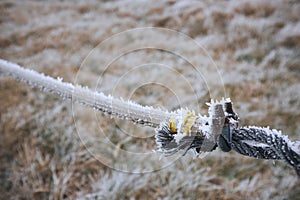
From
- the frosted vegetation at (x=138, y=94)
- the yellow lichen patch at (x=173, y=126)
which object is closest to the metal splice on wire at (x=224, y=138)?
the yellow lichen patch at (x=173, y=126)

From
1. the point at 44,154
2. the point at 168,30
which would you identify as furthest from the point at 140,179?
the point at 168,30

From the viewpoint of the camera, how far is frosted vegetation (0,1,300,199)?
866 millimetres

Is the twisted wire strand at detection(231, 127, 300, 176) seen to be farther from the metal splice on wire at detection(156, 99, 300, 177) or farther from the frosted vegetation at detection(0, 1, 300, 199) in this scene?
the frosted vegetation at detection(0, 1, 300, 199)

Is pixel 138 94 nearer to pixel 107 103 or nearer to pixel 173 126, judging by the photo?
pixel 107 103

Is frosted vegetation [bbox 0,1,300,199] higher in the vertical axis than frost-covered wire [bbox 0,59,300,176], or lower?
higher

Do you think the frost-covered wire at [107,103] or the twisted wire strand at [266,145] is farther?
the frost-covered wire at [107,103]

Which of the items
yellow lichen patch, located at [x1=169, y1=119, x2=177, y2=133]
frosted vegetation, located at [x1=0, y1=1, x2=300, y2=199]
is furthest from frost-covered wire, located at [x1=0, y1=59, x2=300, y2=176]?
frosted vegetation, located at [x1=0, y1=1, x2=300, y2=199]

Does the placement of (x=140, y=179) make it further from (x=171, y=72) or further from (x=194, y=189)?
(x=171, y=72)

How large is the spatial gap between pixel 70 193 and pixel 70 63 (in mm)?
809

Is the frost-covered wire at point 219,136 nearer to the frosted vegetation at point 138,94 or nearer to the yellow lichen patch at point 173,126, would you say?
the yellow lichen patch at point 173,126

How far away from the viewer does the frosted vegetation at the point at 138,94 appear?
0.87 metres

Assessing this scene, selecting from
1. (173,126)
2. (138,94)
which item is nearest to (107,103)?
(173,126)

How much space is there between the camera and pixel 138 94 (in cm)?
125

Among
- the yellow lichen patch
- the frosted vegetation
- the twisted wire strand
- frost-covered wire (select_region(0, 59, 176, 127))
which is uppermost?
the frosted vegetation
